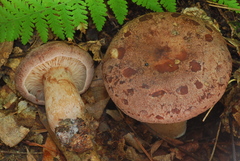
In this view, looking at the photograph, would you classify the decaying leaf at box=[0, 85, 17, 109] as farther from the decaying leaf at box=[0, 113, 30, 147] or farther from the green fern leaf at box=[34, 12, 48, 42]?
the green fern leaf at box=[34, 12, 48, 42]

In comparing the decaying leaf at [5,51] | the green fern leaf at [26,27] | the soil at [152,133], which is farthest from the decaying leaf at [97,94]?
the decaying leaf at [5,51]

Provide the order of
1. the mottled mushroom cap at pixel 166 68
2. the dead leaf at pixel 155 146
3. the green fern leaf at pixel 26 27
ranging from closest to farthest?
1. the mottled mushroom cap at pixel 166 68
2. the green fern leaf at pixel 26 27
3. the dead leaf at pixel 155 146

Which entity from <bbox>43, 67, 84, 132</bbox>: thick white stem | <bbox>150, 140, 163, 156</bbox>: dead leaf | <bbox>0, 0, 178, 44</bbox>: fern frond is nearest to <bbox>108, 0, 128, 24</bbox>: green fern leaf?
<bbox>0, 0, 178, 44</bbox>: fern frond

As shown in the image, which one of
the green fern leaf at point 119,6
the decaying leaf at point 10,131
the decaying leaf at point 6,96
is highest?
the green fern leaf at point 119,6

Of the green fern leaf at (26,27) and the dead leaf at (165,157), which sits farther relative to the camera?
the dead leaf at (165,157)

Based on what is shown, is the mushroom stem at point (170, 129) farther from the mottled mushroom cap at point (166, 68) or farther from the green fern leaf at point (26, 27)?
the green fern leaf at point (26, 27)

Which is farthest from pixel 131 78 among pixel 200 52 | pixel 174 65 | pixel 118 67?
pixel 200 52
